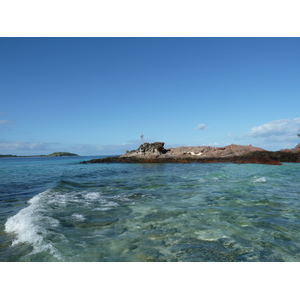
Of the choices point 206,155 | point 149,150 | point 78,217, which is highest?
point 149,150

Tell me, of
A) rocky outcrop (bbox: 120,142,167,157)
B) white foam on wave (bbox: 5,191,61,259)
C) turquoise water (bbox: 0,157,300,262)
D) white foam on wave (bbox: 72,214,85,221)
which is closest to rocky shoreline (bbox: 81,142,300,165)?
rocky outcrop (bbox: 120,142,167,157)

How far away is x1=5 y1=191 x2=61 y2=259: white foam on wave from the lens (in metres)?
4.88

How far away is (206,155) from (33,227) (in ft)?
169

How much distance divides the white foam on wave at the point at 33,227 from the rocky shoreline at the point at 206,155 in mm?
40583

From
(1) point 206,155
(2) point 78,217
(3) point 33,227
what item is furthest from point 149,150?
(3) point 33,227

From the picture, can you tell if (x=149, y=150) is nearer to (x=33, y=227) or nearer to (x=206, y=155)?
(x=206, y=155)

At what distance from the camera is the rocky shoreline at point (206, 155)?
44831 mm

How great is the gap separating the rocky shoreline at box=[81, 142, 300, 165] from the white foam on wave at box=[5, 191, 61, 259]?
4058 cm

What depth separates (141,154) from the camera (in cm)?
5972

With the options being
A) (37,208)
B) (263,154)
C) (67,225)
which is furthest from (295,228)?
(263,154)

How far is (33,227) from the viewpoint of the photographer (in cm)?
632

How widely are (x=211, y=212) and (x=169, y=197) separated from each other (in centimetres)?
315

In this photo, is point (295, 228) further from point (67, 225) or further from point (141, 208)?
point (67, 225)

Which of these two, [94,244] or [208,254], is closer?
[208,254]
